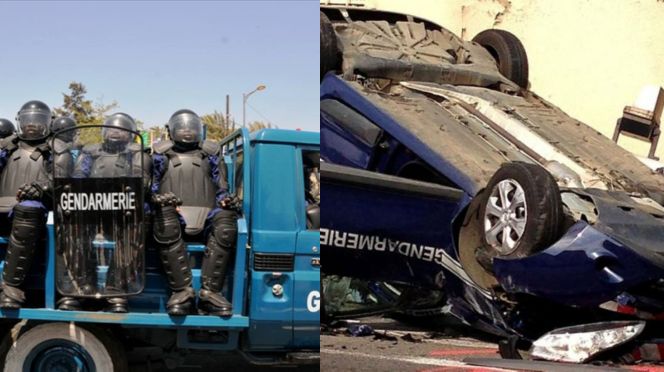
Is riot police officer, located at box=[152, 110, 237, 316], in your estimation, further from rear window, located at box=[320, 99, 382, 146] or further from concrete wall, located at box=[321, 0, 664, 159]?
concrete wall, located at box=[321, 0, 664, 159]

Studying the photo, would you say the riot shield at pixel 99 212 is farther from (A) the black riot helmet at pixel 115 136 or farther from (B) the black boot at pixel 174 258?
(B) the black boot at pixel 174 258

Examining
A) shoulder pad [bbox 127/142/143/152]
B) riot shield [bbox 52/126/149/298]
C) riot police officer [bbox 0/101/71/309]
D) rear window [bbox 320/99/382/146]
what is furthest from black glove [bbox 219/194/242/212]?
rear window [bbox 320/99/382/146]

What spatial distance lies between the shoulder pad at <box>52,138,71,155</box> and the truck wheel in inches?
39.6

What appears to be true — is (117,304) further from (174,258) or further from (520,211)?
(520,211)

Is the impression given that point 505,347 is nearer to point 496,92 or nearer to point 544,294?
point 544,294

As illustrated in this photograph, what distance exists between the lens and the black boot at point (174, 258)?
16.5ft

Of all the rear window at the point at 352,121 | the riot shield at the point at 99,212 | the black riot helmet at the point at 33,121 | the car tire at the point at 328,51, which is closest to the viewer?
the riot shield at the point at 99,212

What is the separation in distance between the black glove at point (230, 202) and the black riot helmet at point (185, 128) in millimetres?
463

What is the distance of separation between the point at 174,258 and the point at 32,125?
1312mm

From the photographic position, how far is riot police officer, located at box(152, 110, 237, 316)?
504cm

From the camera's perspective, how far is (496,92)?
699 cm

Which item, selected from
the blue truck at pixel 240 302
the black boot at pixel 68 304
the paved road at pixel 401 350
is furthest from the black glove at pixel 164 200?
the paved road at pixel 401 350

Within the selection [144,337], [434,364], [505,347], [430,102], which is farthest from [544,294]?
[144,337]

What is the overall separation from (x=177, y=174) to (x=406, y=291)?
6.90ft
